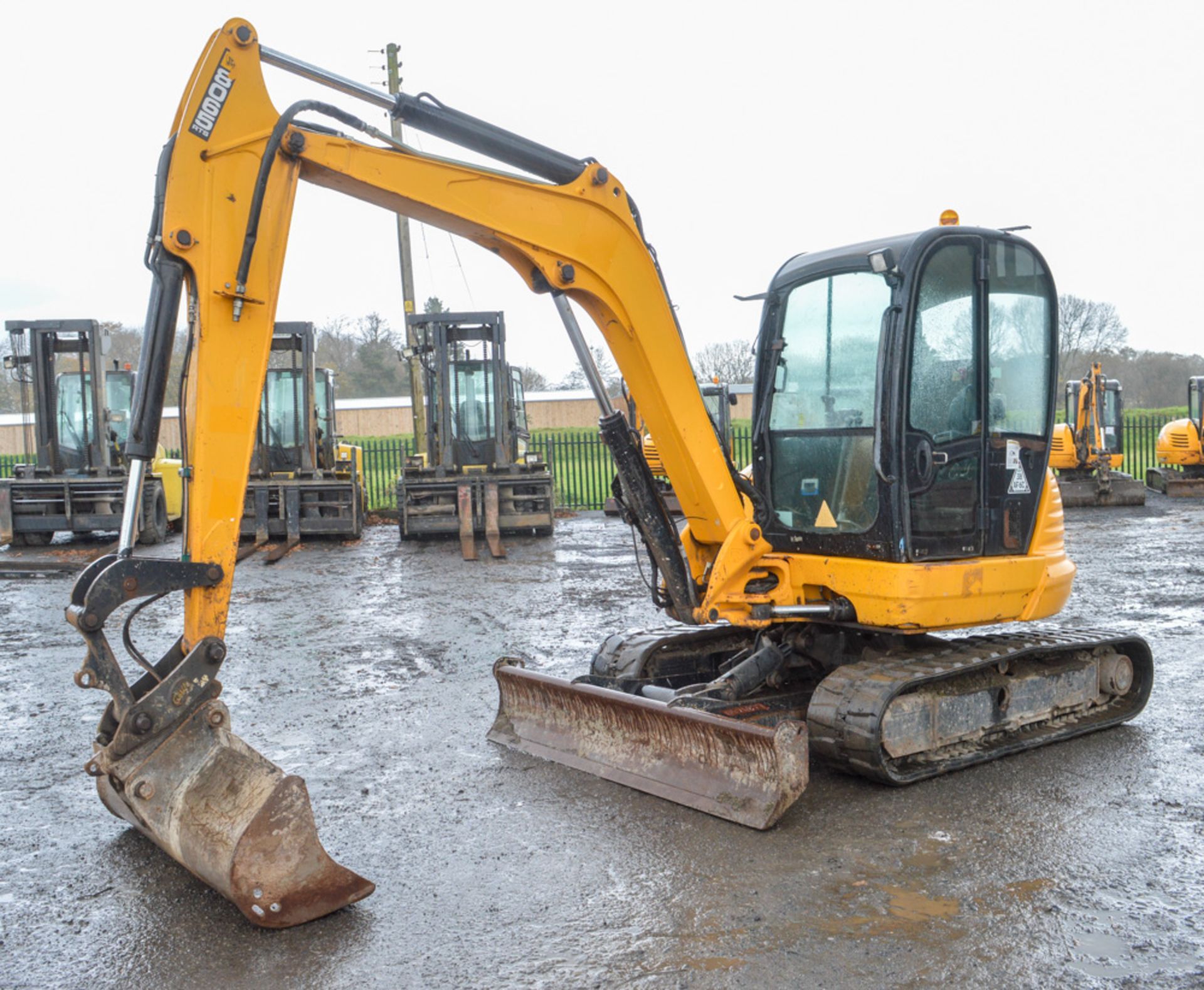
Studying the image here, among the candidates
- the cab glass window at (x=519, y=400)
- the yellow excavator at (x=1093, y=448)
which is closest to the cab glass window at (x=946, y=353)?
the cab glass window at (x=519, y=400)

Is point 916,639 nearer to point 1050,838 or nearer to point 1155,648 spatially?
point 1050,838

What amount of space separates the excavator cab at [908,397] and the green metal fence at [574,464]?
618 inches

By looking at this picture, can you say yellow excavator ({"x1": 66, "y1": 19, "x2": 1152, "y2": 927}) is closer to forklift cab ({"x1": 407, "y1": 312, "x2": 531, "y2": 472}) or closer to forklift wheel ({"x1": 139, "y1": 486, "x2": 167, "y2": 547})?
forklift cab ({"x1": 407, "y1": 312, "x2": 531, "y2": 472})

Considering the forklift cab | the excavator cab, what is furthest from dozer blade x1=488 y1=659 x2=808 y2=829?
the forklift cab

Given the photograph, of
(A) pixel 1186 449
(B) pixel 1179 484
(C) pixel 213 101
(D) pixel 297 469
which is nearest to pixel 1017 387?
(C) pixel 213 101

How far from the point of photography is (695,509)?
5.86m

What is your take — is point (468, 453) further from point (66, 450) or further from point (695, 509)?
point (695, 509)

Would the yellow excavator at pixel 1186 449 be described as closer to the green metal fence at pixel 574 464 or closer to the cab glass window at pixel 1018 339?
the green metal fence at pixel 574 464

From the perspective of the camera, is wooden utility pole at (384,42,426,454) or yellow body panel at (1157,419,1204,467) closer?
wooden utility pole at (384,42,426,454)

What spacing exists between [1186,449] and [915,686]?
20.6 metres

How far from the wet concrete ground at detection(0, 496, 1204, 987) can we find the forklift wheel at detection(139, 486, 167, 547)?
31.9ft

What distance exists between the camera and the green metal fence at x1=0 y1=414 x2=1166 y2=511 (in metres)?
24.2

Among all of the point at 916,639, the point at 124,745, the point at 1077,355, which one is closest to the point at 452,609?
the point at 916,639

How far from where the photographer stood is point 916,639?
6.05 meters
